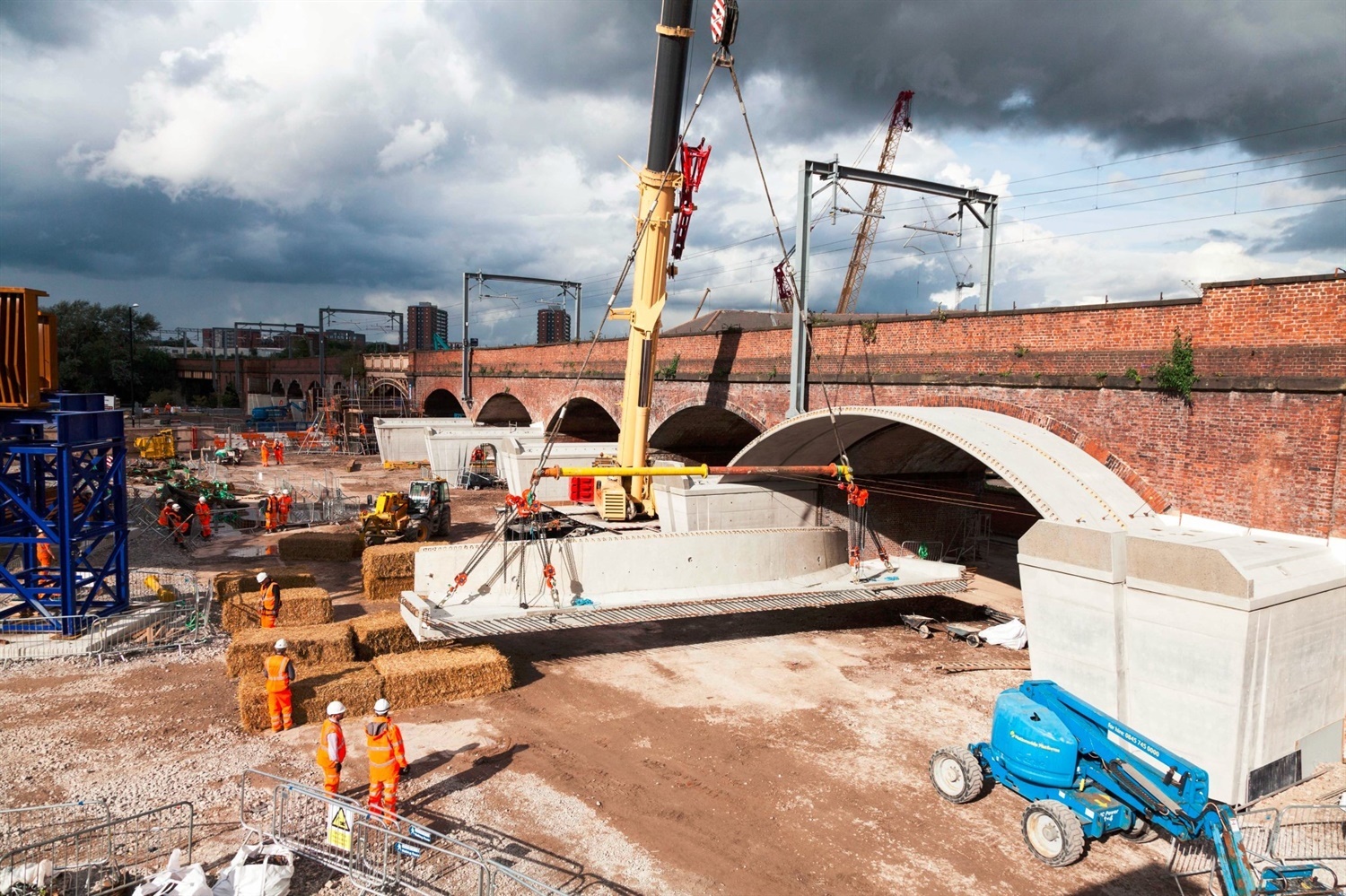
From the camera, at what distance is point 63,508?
42.5ft

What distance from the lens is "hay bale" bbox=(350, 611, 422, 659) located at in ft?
40.6

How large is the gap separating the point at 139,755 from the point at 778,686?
28.3 feet

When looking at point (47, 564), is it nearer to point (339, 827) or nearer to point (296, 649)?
point (296, 649)

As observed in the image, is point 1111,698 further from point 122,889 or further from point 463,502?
point 463,502

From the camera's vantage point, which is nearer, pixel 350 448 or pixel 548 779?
pixel 548 779

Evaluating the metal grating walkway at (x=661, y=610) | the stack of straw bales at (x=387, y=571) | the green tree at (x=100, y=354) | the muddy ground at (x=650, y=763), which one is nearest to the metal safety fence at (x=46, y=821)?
the muddy ground at (x=650, y=763)

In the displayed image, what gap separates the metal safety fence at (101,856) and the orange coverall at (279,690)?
187 centimetres

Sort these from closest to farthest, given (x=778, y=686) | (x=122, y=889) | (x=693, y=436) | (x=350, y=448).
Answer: (x=122, y=889), (x=778, y=686), (x=693, y=436), (x=350, y=448)

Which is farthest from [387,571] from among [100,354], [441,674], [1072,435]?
[100,354]

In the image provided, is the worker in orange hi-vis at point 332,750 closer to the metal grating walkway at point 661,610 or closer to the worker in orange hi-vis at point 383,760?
the worker in orange hi-vis at point 383,760

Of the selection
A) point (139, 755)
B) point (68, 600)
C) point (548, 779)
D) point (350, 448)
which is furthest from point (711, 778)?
point (350, 448)

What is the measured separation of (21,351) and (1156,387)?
18.1 metres

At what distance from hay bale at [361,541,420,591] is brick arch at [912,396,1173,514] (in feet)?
37.0

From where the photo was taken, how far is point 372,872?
23.4 ft
